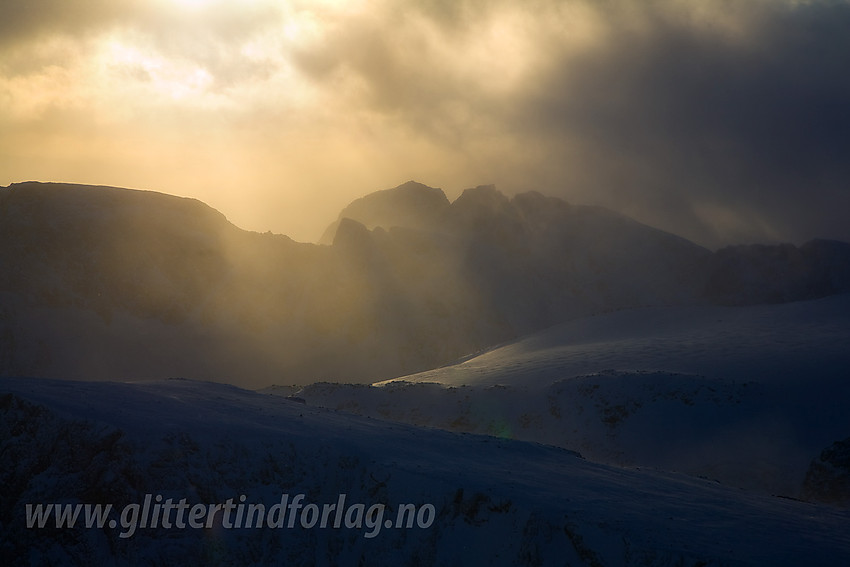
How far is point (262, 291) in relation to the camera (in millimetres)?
87312

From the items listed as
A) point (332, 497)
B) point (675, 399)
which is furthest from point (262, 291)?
point (332, 497)

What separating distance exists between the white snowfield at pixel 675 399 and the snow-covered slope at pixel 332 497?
11337 millimetres

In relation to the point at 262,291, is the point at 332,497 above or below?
below

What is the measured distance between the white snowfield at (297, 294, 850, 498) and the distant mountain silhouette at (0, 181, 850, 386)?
42.6m

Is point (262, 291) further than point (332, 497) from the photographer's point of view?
Yes

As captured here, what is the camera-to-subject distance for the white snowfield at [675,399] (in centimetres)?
2814

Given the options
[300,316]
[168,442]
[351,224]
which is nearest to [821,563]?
[168,442]

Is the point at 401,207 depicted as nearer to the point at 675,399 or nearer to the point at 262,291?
the point at 262,291

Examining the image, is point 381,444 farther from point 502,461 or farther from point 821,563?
point 821,563

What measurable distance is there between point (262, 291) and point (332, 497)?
75.2 metres

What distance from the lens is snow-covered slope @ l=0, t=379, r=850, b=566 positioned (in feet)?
43.0

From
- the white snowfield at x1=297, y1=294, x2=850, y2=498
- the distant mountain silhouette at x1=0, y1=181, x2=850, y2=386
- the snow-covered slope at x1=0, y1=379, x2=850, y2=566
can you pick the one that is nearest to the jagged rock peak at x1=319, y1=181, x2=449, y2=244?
the distant mountain silhouette at x1=0, y1=181, x2=850, y2=386

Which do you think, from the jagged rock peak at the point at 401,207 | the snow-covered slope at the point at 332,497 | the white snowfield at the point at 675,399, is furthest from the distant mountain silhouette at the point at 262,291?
the snow-covered slope at the point at 332,497

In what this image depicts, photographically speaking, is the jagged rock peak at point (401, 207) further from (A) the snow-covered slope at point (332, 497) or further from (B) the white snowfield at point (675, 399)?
(A) the snow-covered slope at point (332, 497)
